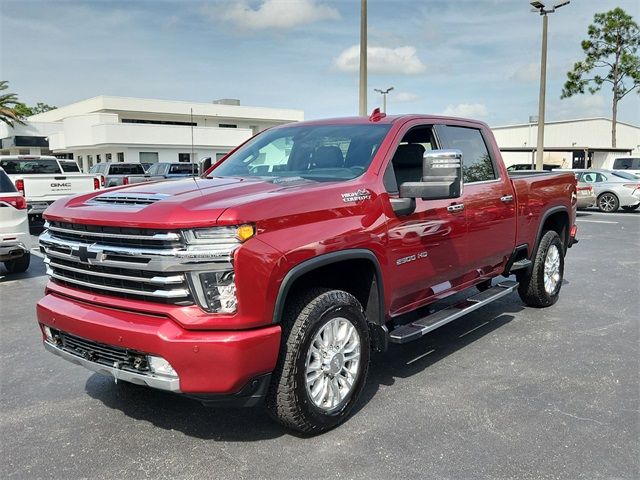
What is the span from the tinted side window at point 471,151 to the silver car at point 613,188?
620 inches

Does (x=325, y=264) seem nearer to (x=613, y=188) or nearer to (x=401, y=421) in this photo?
(x=401, y=421)

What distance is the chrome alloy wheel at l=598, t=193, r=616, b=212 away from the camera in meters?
19.1

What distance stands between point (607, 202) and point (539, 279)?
1499 cm

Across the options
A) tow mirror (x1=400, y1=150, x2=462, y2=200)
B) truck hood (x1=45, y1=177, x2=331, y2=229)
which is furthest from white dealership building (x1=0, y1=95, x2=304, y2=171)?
tow mirror (x1=400, y1=150, x2=462, y2=200)

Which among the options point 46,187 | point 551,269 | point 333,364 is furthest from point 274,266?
point 46,187

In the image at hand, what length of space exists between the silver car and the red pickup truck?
54.1ft

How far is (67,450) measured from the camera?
11.0 feet

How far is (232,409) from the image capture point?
3881 mm

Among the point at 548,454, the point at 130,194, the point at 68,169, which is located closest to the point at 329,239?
the point at 130,194

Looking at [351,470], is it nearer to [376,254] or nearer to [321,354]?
[321,354]

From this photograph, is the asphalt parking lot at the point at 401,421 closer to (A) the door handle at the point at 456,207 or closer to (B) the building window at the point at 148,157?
(A) the door handle at the point at 456,207

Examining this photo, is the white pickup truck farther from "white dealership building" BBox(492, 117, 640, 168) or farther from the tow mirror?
"white dealership building" BBox(492, 117, 640, 168)

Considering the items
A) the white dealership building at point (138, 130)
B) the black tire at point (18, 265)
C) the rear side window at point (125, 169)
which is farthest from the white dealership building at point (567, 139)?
the black tire at point (18, 265)

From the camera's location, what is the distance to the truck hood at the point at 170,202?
9.77 ft
